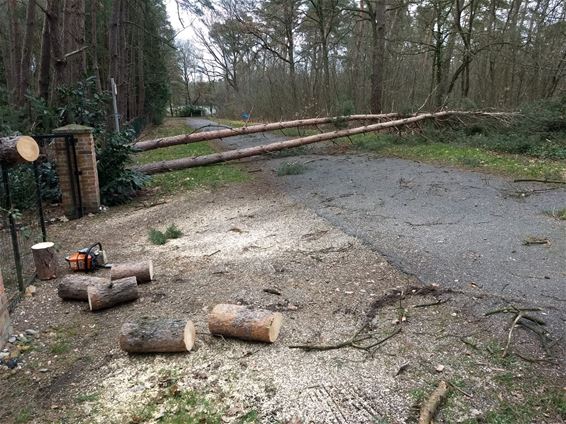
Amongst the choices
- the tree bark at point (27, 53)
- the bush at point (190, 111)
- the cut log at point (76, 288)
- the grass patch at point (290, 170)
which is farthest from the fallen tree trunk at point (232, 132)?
the bush at point (190, 111)

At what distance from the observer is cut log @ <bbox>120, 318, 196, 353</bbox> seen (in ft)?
9.86

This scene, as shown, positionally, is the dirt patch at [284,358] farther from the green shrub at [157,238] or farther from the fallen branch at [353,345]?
the green shrub at [157,238]

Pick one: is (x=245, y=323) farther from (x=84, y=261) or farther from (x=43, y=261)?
(x=43, y=261)

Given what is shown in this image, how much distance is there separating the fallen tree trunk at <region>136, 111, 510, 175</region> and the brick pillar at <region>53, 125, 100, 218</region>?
7.52ft

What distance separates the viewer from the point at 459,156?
10.5 m

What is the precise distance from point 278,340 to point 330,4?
19303 mm

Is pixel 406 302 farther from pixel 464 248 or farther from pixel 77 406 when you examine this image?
pixel 77 406

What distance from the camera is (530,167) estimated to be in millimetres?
8922

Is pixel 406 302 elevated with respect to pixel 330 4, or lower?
lower

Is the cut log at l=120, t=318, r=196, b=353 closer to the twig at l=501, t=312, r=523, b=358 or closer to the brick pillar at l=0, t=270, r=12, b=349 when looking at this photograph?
the brick pillar at l=0, t=270, r=12, b=349

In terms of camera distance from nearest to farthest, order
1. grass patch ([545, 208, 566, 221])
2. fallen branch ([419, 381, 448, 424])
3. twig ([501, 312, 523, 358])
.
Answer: fallen branch ([419, 381, 448, 424])
twig ([501, 312, 523, 358])
grass patch ([545, 208, 566, 221])

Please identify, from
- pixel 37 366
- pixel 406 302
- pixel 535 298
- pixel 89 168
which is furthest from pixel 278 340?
pixel 89 168

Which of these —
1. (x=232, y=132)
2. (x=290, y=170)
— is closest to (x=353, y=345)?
(x=290, y=170)

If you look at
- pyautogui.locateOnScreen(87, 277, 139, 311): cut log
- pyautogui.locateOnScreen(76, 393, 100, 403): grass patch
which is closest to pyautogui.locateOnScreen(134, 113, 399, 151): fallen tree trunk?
pyautogui.locateOnScreen(87, 277, 139, 311): cut log
